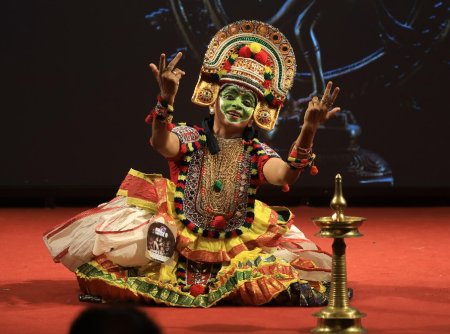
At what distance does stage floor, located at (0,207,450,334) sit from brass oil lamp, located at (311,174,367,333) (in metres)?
0.22

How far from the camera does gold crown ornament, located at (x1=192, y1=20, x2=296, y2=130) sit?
162 inches

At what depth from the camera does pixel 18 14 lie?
6.96 m

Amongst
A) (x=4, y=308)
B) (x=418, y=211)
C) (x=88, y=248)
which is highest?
(x=418, y=211)

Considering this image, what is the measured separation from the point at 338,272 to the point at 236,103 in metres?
1.07

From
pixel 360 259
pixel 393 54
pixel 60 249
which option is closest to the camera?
pixel 60 249

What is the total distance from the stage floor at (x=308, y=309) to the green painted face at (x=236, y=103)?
74 centimetres

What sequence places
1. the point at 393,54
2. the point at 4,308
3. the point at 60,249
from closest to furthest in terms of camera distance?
the point at 4,308 < the point at 60,249 < the point at 393,54

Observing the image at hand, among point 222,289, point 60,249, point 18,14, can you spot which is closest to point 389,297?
point 222,289

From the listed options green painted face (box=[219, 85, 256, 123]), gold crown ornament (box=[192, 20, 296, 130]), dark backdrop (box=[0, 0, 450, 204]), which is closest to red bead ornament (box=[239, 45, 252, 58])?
gold crown ornament (box=[192, 20, 296, 130])

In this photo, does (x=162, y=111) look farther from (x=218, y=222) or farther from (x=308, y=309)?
(x=308, y=309)

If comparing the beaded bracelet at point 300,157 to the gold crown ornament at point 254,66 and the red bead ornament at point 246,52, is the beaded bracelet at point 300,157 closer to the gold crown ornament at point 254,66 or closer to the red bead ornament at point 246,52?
the gold crown ornament at point 254,66

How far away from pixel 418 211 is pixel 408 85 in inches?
33.7

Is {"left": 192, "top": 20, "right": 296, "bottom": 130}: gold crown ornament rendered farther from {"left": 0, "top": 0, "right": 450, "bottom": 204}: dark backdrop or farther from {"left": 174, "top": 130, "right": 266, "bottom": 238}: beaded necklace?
{"left": 0, "top": 0, "right": 450, "bottom": 204}: dark backdrop

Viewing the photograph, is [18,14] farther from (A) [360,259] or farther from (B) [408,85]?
(A) [360,259]
